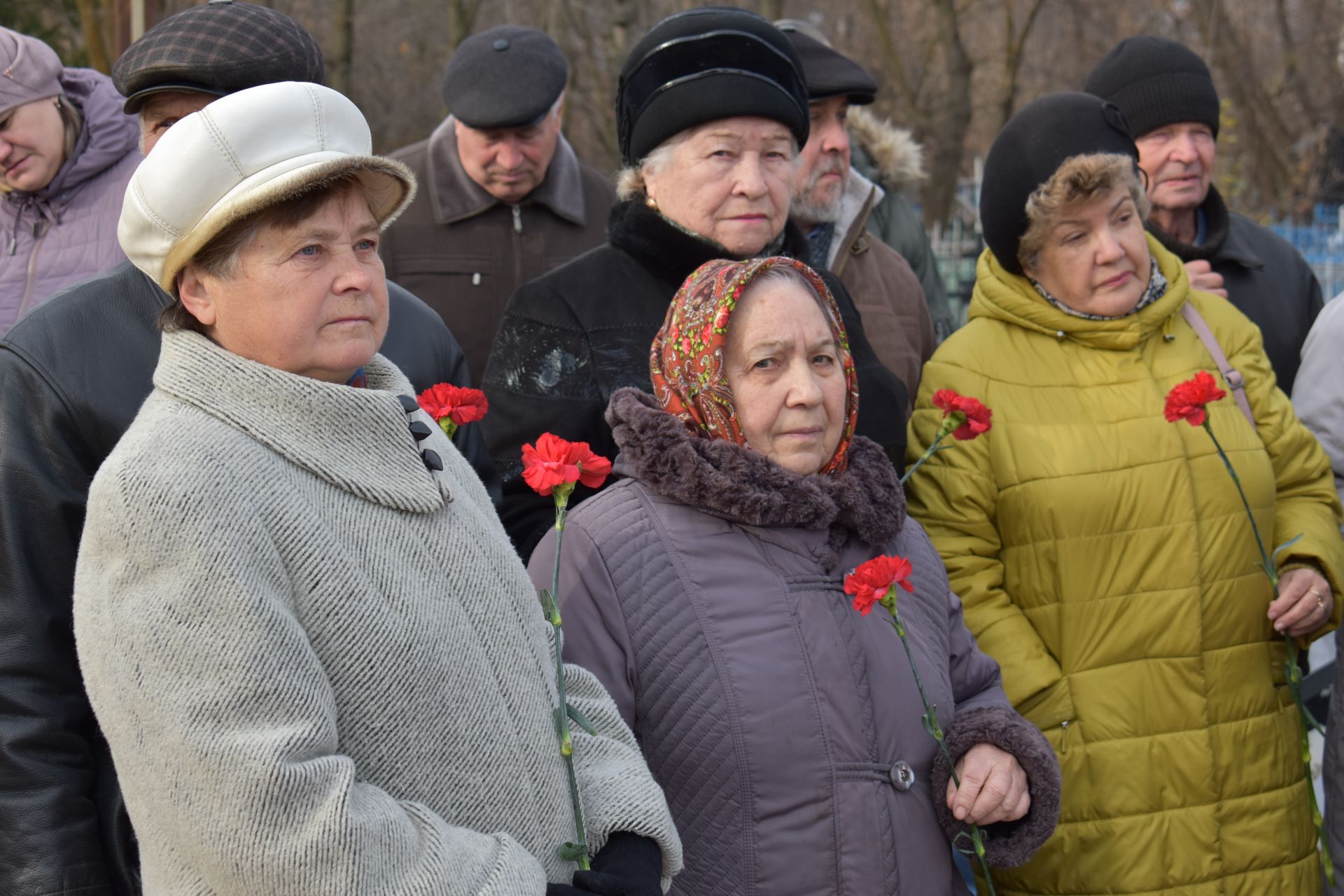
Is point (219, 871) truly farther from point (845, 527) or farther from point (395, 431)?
point (845, 527)

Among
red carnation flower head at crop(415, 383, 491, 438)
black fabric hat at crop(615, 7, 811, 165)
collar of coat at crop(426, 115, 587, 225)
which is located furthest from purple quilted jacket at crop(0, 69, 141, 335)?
red carnation flower head at crop(415, 383, 491, 438)

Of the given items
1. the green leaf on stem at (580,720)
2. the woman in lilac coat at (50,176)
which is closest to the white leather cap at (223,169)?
the green leaf on stem at (580,720)

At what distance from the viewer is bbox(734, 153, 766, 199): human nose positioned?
289cm

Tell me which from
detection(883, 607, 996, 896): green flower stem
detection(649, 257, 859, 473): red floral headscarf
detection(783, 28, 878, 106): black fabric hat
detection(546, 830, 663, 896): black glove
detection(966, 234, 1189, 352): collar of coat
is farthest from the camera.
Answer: detection(783, 28, 878, 106): black fabric hat

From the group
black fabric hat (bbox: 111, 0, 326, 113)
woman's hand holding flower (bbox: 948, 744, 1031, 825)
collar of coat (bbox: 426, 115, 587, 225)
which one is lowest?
woman's hand holding flower (bbox: 948, 744, 1031, 825)

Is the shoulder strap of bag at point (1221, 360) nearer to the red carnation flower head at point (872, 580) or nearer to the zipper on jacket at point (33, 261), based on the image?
the red carnation flower head at point (872, 580)

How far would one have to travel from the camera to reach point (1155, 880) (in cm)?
291

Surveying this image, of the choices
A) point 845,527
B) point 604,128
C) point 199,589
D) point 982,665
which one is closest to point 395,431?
point 199,589

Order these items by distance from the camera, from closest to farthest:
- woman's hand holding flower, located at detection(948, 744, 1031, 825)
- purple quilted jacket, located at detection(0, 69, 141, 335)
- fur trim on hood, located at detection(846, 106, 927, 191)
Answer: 1. woman's hand holding flower, located at detection(948, 744, 1031, 825)
2. purple quilted jacket, located at detection(0, 69, 141, 335)
3. fur trim on hood, located at detection(846, 106, 927, 191)

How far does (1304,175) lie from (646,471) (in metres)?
17.2

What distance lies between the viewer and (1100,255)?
10.3 feet

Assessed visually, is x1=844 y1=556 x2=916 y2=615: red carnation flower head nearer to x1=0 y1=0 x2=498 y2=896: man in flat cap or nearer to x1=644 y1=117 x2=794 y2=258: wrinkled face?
x1=644 y1=117 x2=794 y2=258: wrinkled face

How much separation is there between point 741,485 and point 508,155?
2122 mm

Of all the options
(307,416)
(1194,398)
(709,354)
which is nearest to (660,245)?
(709,354)
